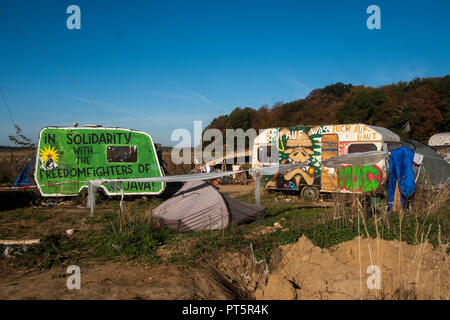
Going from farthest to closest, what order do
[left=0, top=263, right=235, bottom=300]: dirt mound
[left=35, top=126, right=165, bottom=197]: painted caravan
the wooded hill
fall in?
the wooded hill
[left=35, top=126, right=165, bottom=197]: painted caravan
[left=0, top=263, right=235, bottom=300]: dirt mound

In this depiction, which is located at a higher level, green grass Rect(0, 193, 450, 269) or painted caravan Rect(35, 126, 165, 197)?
painted caravan Rect(35, 126, 165, 197)

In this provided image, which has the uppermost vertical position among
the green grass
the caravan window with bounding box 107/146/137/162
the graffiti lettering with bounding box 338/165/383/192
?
the caravan window with bounding box 107/146/137/162

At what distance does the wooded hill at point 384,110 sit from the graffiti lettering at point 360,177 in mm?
19377

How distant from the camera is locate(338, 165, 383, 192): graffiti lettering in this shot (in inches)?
388

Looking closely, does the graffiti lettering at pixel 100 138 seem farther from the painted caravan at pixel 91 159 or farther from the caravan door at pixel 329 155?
the caravan door at pixel 329 155

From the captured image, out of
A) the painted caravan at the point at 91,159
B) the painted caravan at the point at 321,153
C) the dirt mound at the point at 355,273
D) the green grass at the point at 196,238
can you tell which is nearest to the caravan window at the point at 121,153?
the painted caravan at the point at 91,159

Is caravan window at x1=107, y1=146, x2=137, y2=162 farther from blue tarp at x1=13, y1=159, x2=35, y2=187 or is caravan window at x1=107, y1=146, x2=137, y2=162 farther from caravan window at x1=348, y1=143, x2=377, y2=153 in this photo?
caravan window at x1=348, y1=143, x2=377, y2=153

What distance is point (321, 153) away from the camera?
10969mm

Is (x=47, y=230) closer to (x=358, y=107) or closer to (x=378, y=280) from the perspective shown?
(x=378, y=280)

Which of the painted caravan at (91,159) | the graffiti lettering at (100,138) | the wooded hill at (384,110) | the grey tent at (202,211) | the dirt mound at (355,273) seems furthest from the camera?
the wooded hill at (384,110)

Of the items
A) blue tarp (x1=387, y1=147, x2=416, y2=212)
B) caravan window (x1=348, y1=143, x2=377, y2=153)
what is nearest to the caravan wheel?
caravan window (x1=348, y1=143, x2=377, y2=153)

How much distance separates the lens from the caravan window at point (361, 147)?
1005cm

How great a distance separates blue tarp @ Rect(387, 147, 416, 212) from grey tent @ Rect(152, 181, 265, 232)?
3537 millimetres

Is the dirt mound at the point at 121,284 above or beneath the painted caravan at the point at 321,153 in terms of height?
beneath
